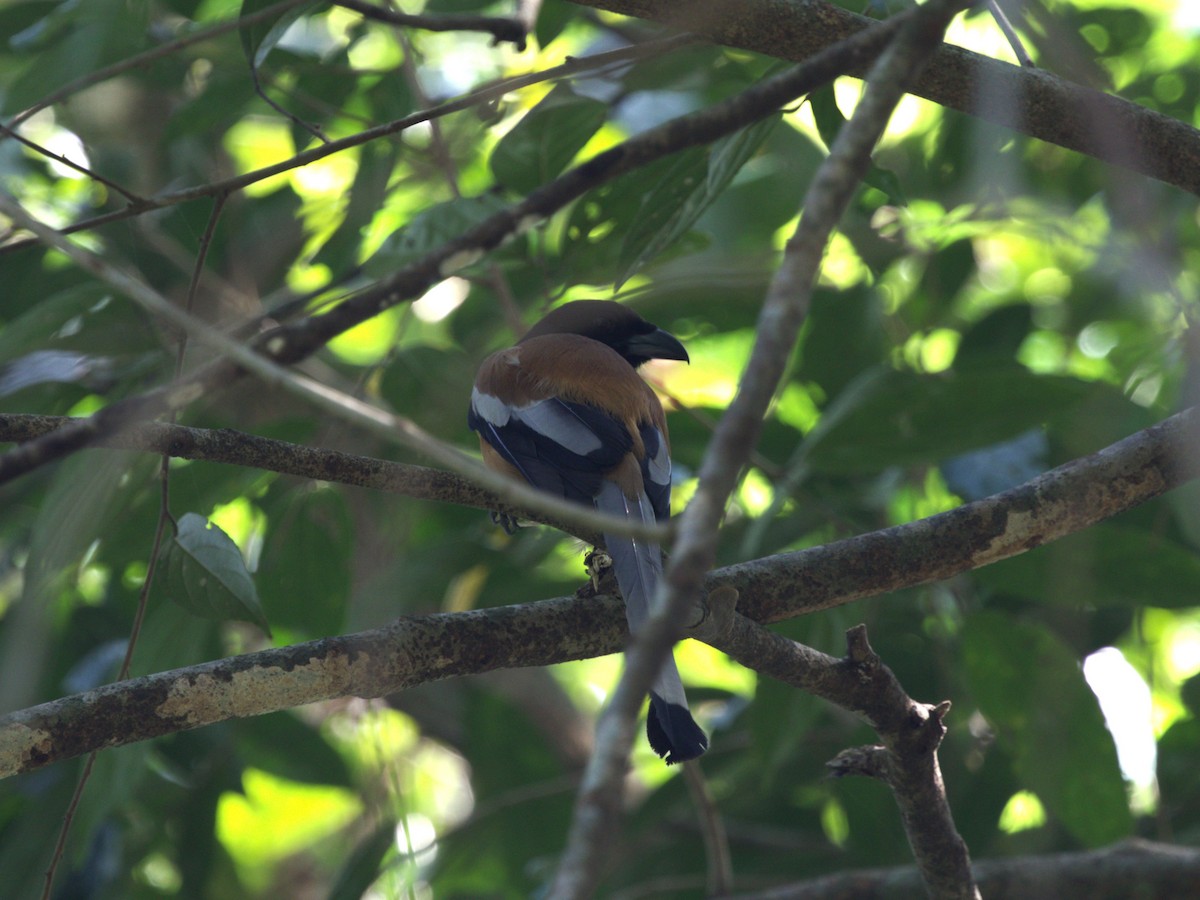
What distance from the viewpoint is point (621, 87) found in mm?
3863

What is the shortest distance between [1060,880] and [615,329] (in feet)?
8.31

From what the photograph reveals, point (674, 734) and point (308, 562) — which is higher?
point (308, 562)

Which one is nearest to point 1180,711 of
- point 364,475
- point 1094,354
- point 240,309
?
point 1094,354

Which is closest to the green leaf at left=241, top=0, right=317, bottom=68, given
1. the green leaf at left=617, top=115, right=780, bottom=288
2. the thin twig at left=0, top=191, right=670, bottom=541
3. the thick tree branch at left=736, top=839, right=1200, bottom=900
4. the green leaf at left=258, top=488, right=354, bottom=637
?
the green leaf at left=617, top=115, right=780, bottom=288

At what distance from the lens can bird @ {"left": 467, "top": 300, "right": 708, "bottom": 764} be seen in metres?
3.42

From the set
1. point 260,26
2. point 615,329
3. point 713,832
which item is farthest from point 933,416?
point 260,26

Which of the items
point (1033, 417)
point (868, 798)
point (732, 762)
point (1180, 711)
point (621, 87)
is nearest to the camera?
point (1033, 417)

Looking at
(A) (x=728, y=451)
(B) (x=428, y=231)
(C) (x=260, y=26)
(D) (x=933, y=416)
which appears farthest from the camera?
(D) (x=933, y=416)

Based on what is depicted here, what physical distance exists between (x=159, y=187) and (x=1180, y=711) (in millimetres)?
5148

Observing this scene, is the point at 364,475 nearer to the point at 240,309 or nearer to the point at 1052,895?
the point at 1052,895

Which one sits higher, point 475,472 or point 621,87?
point 621,87

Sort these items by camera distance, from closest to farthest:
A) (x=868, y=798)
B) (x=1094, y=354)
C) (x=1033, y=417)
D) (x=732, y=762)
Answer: (x=1033, y=417)
(x=868, y=798)
(x=732, y=762)
(x=1094, y=354)

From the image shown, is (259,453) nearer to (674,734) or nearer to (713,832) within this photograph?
(674,734)

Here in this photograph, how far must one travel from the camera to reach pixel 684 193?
2930 mm
